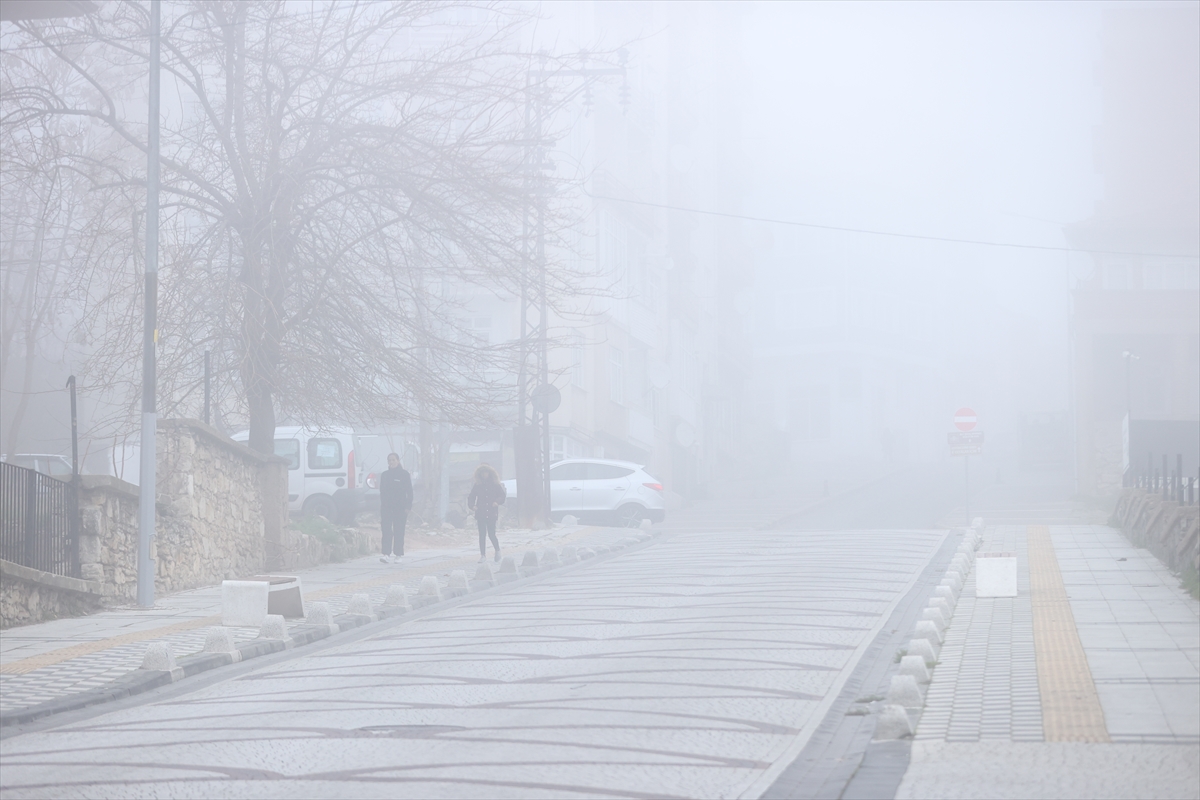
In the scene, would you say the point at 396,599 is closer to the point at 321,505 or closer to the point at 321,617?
the point at 321,617

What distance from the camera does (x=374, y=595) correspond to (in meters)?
16.1

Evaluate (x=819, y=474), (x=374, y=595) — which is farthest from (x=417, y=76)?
(x=819, y=474)

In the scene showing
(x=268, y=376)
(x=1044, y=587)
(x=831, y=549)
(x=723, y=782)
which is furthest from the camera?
(x=831, y=549)

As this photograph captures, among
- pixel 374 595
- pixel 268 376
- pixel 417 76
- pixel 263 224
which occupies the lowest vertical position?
pixel 374 595

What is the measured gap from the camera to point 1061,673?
9039 millimetres

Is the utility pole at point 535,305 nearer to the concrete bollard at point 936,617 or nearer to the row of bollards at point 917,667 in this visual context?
the row of bollards at point 917,667

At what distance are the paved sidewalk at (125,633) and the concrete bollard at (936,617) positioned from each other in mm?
6127

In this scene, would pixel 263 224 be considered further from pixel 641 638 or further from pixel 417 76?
pixel 641 638

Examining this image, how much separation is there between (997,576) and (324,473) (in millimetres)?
16473

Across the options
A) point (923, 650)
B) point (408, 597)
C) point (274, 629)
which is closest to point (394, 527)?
point (408, 597)

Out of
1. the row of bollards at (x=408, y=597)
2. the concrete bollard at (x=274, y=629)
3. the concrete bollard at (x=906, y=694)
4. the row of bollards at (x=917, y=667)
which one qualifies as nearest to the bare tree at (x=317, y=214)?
the row of bollards at (x=408, y=597)

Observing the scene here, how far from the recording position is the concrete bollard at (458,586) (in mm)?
16562

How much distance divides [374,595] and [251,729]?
808 centimetres

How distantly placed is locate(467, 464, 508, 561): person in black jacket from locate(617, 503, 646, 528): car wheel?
10.5 m
